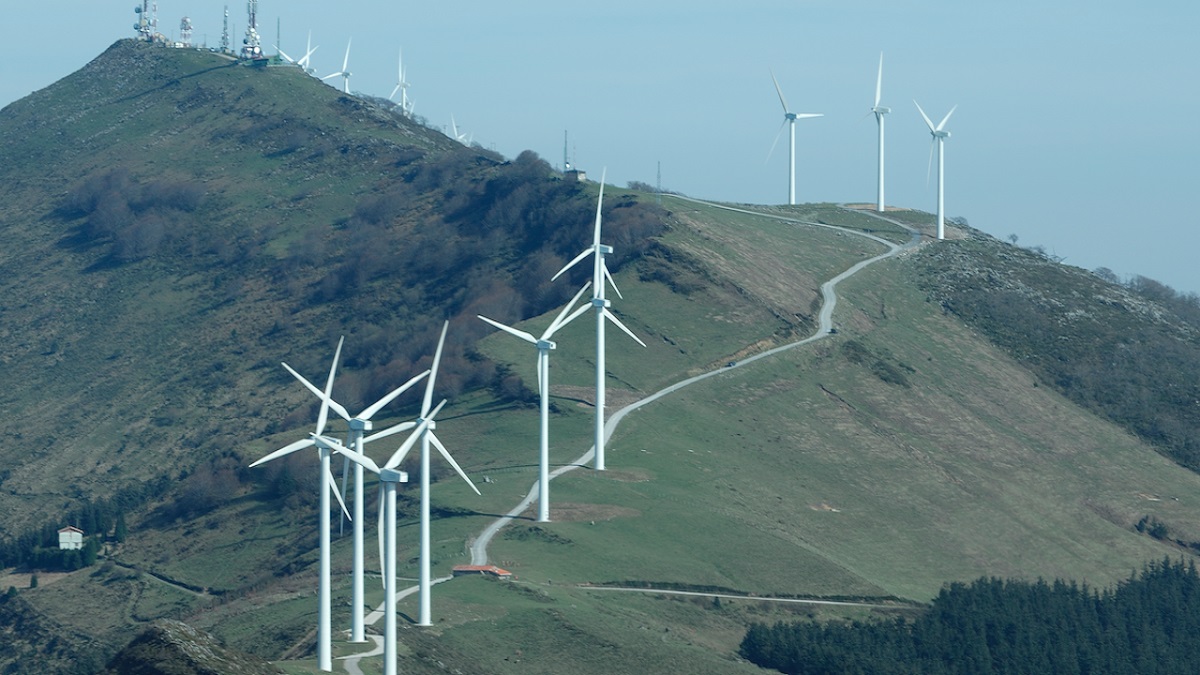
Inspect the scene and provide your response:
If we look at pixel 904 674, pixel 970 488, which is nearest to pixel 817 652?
pixel 904 674

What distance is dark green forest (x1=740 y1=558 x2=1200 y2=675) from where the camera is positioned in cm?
11525

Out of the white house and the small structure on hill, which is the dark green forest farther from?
the white house

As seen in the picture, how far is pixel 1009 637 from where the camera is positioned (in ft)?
415

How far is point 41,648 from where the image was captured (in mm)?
144875

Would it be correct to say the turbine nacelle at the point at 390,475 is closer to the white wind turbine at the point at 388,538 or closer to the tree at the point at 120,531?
the white wind turbine at the point at 388,538

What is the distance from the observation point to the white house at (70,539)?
169 meters

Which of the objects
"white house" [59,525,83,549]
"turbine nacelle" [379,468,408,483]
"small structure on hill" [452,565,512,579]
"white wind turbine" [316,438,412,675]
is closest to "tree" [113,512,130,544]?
"white house" [59,525,83,549]

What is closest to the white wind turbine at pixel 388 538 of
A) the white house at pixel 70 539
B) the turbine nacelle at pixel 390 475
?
the turbine nacelle at pixel 390 475

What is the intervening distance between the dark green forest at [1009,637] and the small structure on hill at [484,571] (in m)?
15.4

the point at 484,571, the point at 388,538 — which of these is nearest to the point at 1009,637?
the point at 484,571

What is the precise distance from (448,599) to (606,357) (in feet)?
248

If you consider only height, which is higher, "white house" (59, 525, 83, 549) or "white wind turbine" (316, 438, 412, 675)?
"white wind turbine" (316, 438, 412, 675)

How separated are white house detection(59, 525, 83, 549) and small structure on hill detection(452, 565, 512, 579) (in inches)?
2433

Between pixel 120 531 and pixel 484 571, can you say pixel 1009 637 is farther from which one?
pixel 120 531
